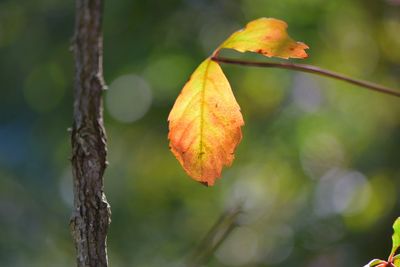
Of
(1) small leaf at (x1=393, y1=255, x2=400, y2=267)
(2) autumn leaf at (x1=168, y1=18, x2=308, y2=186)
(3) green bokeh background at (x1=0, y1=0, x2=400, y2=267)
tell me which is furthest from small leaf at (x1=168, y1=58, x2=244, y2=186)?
(3) green bokeh background at (x1=0, y1=0, x2=400, y2=267)

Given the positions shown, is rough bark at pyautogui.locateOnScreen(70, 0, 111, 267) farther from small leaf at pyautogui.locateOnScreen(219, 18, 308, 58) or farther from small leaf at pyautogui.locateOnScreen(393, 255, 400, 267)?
small leaf at pyautogui.locateOnScreen(393, 255, 400, 267)

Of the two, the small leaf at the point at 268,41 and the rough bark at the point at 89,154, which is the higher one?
the small leaf at the point at 268,41

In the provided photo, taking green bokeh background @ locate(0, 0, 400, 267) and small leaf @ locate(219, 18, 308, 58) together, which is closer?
small leaf @ locate(219, 18, 308, 58)

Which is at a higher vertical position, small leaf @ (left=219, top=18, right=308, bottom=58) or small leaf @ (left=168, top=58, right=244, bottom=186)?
small leaf @ (left=219, top=18, right=308, bottom=58)

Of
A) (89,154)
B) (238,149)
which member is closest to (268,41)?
(89,154)

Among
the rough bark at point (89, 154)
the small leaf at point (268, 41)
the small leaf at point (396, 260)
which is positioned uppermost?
the small leaf at point (268, 41)

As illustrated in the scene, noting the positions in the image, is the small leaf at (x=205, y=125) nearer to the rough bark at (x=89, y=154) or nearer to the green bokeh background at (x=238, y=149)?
the rough bark at (x=89, y=154)

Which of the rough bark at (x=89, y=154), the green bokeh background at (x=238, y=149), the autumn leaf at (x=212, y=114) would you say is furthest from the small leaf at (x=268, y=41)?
the green bokeh background at (x=238, y=149)
